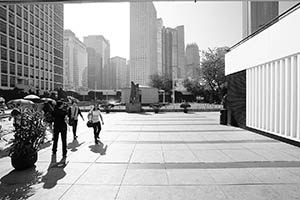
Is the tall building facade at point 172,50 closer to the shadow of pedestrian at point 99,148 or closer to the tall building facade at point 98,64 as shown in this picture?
the tall building facade at point 98,64

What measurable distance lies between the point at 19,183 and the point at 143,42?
86.5 m

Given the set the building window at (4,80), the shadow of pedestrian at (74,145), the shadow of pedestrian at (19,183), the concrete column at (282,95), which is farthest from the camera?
the building window at (4,80)

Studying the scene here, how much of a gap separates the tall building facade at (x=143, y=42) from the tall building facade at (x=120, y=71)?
2813cm

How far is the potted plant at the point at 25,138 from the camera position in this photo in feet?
19.1

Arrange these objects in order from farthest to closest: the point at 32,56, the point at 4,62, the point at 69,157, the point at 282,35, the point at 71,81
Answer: the point at 71,81, the point at 32,56, the point at 4,62, the point at 282,35, the point at 69,157

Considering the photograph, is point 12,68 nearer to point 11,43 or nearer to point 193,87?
point 11,43

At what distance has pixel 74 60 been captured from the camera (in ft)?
377

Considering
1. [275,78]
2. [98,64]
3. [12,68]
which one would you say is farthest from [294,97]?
[98,64]

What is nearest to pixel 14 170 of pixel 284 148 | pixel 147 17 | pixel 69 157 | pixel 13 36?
pixel 69 157

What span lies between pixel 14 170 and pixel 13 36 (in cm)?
6647

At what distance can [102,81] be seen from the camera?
115 m

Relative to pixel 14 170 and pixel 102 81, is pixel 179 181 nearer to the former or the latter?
pixel 14 170

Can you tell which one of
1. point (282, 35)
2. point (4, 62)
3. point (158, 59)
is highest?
point (158, 59)

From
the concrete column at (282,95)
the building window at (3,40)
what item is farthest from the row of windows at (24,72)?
the concrete column at (282,95)
